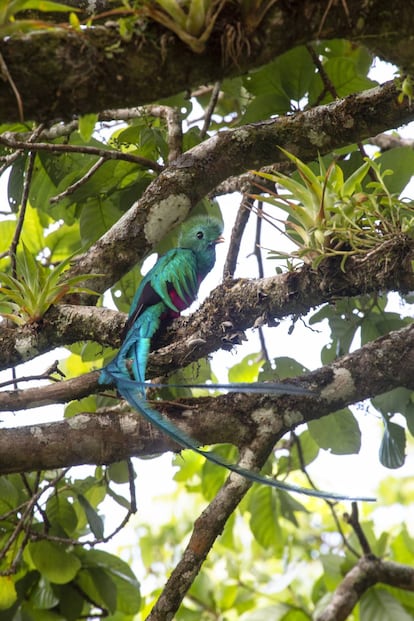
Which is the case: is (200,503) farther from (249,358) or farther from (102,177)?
(102,177)

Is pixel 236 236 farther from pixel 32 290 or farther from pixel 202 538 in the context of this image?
pixel 202 538

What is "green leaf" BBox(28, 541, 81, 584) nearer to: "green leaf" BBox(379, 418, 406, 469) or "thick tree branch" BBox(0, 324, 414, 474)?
"thick tree branch" BBox(0, 324, 414, 474)

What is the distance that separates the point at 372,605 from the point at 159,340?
1968 mm

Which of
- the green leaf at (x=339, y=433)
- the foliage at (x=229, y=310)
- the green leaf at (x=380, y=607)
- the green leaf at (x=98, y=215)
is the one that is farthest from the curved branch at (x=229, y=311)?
the green leaf at (x=380, y=607)

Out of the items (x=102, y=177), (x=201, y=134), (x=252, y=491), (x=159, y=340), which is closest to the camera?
(x=159, y=340)

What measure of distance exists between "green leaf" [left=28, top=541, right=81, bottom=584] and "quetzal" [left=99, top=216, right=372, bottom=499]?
1.21 m

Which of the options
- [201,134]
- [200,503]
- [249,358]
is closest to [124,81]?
[201,134]

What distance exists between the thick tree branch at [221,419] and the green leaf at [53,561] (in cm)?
119

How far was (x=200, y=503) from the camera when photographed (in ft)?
25.1

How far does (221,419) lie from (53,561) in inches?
52.9

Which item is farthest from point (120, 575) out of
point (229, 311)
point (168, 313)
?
point (229, 311)

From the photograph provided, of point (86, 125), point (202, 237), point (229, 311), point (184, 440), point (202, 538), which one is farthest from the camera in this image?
point (202, 237)

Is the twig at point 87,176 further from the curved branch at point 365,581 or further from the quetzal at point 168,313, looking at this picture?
the curved branch at point 365,581

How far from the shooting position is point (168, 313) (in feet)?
10.7
